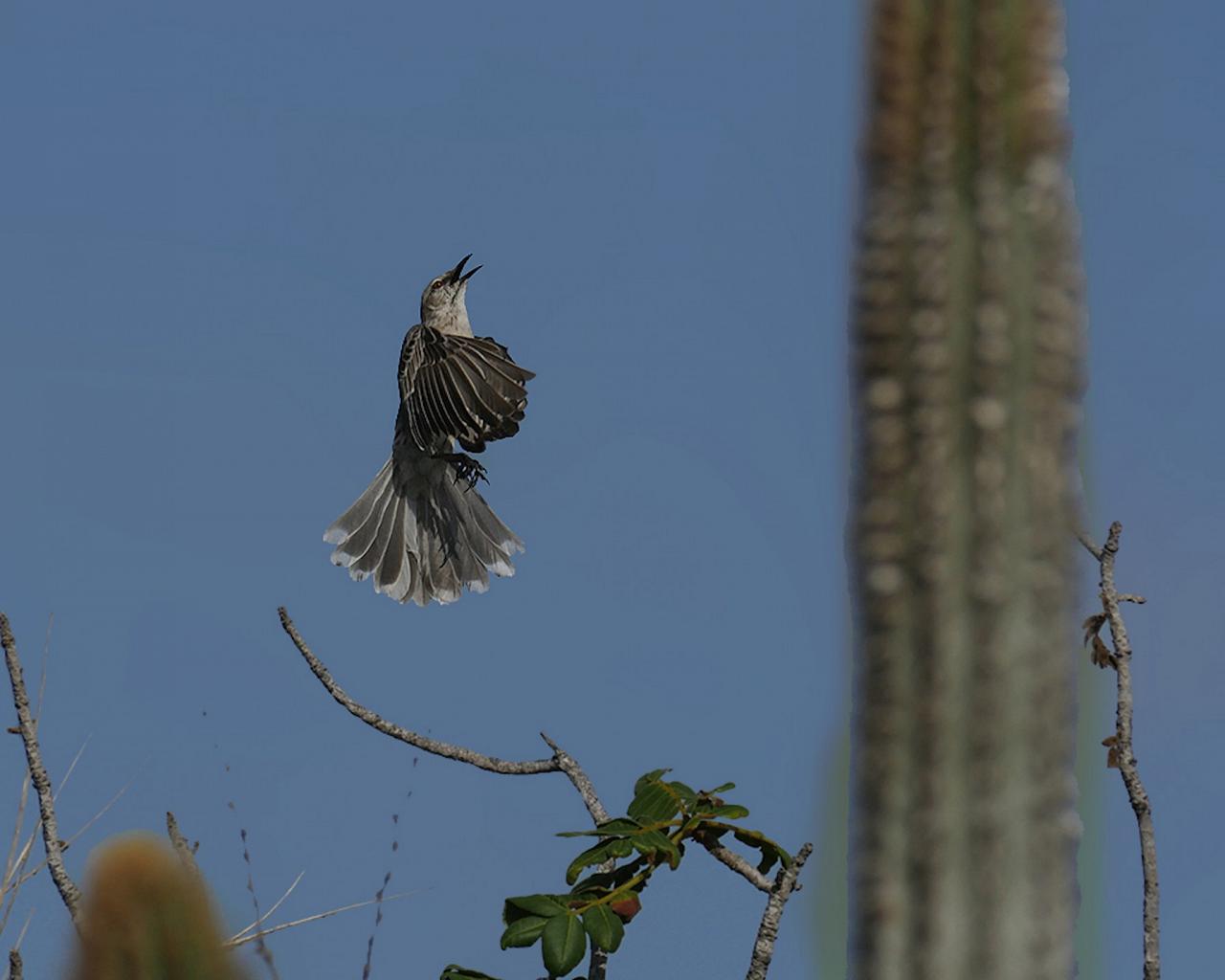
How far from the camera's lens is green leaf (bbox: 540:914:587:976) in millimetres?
3508

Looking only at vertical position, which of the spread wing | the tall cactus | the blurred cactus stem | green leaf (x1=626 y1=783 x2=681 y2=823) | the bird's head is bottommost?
the blurred cactus stem

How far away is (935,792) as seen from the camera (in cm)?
196

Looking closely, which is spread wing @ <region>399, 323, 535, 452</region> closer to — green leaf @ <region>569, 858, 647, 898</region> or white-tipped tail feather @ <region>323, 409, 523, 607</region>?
white-tipped tail feather @ <region>323, 409, 523, 607</region>

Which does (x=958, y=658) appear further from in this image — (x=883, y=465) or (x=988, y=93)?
(x=988, y=93)

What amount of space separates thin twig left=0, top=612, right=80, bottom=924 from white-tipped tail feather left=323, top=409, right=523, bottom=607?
6.94m

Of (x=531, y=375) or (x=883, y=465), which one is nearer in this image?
(x=883, y=465)

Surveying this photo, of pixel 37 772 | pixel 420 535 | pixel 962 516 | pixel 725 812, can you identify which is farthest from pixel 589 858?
pixel 420 535

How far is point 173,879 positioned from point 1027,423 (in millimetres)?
1133

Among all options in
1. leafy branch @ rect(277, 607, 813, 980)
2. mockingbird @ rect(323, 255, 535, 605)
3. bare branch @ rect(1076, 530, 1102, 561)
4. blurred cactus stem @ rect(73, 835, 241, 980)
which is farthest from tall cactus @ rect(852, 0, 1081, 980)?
mockingbird @ rect(323, 255, 535, 605)

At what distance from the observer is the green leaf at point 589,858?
367 centimetres

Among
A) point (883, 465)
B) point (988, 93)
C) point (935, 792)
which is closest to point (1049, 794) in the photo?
point (935, 792)

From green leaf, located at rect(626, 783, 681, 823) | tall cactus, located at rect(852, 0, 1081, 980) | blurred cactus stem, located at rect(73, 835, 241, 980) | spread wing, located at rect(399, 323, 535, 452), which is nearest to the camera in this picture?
tall cactus, located at rect(852, 0, 1081, 980)

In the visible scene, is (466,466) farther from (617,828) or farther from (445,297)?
(617,828)

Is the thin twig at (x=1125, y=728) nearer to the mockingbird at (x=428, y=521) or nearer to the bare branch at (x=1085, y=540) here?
the bare branch at (x=1085, y=540)
